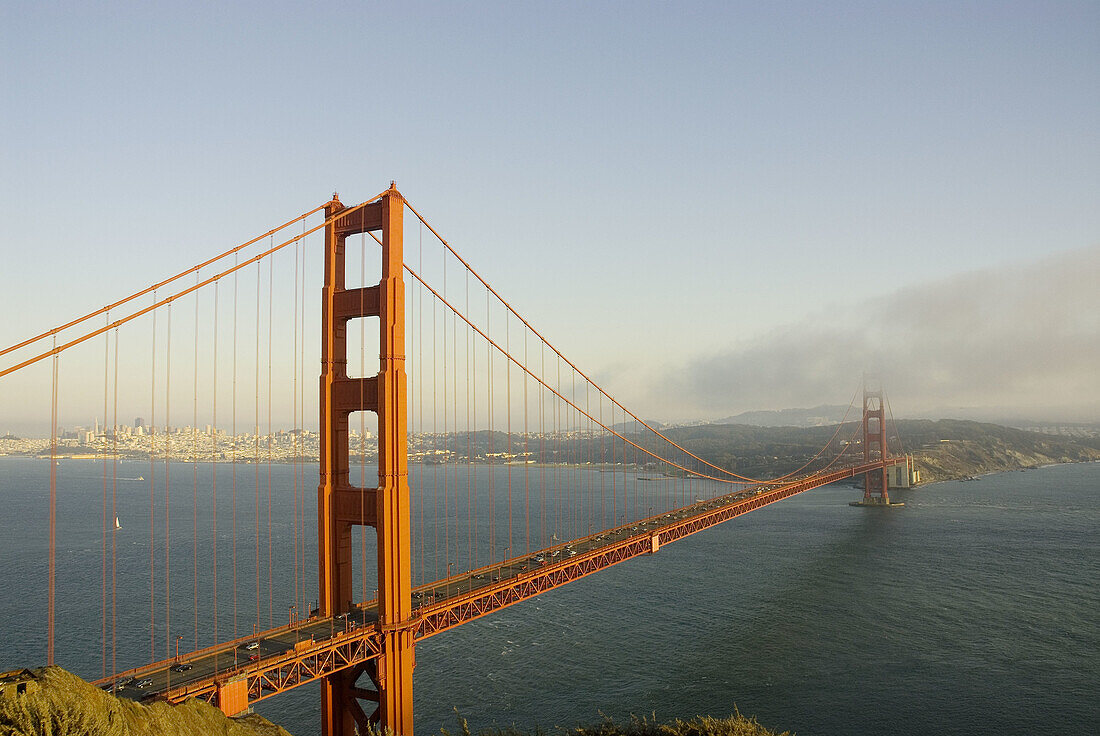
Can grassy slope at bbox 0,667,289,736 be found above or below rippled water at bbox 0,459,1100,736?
above

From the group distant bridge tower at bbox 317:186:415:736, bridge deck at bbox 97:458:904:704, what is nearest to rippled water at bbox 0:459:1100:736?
bridge deck at bbox 97:458:904:704

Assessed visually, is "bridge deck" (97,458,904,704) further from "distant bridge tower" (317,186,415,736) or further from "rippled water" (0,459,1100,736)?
"rippled water" (0,459,1100,736)


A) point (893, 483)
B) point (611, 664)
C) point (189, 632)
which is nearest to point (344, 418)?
point (611, 664)

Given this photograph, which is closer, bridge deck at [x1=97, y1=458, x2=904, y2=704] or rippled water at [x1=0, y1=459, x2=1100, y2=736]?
bridge deck at [x1=97, y1=458, x2=904, y2=704]

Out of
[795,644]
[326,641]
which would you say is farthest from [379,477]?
[795,644]

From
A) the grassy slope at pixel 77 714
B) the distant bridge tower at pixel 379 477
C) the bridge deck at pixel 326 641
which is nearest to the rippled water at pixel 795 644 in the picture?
the bridge deck at pixel 326 641

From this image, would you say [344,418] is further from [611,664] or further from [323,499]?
[611,664]

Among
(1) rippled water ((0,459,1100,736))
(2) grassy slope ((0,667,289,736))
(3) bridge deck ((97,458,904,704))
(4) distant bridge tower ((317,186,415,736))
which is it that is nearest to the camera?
(2) grassy slope ((0,667,289,736))
